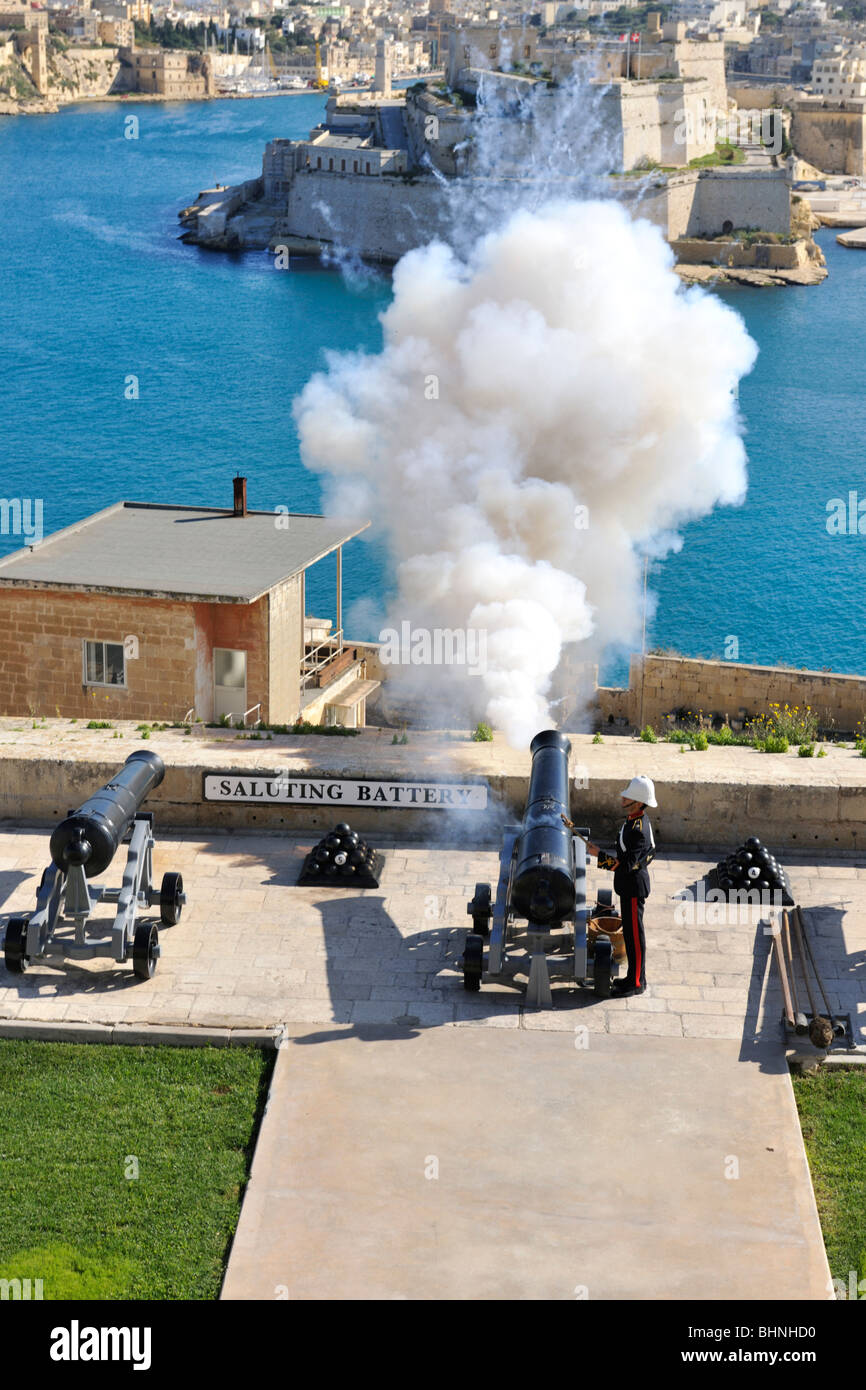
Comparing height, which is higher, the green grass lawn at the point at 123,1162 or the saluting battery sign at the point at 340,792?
the saluting battery sign at the point at 340,792

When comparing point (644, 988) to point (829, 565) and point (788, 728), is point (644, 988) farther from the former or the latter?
point (829, 565)

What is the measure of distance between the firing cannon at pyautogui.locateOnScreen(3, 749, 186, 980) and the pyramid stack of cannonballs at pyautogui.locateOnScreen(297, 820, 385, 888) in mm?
1384

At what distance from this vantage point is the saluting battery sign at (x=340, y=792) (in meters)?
12.5

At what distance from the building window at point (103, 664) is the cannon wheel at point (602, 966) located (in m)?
10.6

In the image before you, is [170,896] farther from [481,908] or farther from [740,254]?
[740,254]

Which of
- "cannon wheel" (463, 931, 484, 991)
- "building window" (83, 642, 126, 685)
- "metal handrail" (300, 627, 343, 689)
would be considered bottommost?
"metal handrail" (300, 627, 343, 689)

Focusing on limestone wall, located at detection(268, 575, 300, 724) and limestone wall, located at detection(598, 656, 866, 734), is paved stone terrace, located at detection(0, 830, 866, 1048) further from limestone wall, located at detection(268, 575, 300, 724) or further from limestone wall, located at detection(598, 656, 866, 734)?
limestone wall, located at detection(598, 656, 866, 734)

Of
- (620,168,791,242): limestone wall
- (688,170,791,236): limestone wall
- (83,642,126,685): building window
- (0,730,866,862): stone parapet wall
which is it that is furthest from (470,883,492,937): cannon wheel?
(688,170,791,236): limestone wall

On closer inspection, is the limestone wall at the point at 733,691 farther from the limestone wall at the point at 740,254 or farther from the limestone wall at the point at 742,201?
the limestone wall at the point at 742,201

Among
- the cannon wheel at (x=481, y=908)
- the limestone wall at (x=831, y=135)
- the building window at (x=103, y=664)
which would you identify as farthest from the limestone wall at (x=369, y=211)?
the cannon wheel at (x=481, y=908)

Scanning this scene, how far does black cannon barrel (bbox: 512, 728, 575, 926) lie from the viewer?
33.1 feet

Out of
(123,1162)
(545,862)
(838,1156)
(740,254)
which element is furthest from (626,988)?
(740,254)

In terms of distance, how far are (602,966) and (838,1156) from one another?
2004 mm
